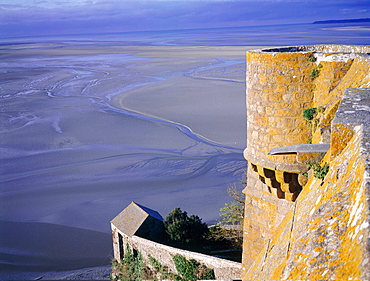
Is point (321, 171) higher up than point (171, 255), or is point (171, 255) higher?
point (321, 171)

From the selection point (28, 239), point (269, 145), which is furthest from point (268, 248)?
point (28, 239)

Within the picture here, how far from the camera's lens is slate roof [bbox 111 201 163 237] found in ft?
51.3

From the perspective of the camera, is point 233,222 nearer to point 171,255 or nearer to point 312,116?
point 171,255

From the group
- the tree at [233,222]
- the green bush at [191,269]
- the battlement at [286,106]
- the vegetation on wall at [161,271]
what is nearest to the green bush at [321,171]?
the battlement at [286,106]

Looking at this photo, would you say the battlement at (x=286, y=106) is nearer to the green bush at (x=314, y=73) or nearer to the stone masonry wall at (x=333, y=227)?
the green bush at (x=314, y=73)

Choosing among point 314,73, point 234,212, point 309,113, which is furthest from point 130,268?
point 314,73

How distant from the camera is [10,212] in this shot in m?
19.1

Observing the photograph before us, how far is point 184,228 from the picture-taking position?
52.3 feet

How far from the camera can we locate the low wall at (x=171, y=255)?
12.4 meters

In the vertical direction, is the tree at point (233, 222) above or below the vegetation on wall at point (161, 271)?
above

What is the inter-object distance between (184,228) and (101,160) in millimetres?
9228

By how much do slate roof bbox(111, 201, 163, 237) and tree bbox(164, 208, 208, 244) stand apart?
0.60 meters

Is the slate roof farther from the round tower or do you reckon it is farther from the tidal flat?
the round tower

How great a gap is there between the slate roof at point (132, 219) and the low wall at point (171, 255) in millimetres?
259
